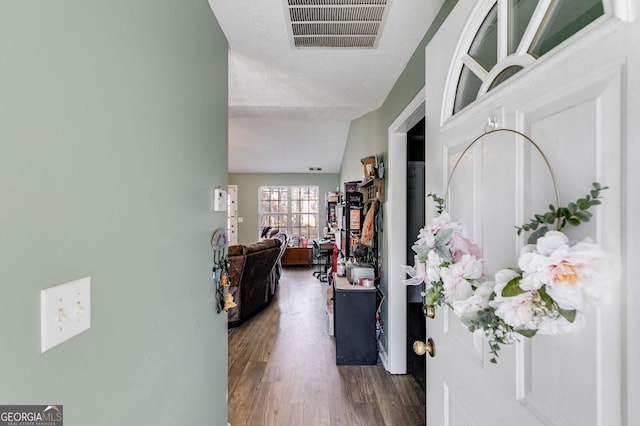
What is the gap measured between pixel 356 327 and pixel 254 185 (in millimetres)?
5780

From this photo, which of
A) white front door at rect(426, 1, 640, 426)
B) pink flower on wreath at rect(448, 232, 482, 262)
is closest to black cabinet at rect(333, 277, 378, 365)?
white front door at rect(426, 1, 640, 426)

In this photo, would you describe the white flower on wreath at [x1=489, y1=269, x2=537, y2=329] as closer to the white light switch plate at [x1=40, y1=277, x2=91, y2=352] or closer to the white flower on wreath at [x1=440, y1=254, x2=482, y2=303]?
the white flower on wreath at [x1=440, y1=254, x2=482, y2=303]

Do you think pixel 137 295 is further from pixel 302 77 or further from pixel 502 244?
pixel 302 77

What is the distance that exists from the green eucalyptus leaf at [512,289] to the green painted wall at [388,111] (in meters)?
1.34

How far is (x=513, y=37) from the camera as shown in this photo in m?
0.78

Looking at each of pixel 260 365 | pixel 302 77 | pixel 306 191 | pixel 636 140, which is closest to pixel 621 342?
pixel 636 140

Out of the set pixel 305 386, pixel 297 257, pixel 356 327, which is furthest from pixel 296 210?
pixel 305 386

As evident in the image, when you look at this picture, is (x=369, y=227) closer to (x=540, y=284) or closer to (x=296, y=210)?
(x=540, y=284)

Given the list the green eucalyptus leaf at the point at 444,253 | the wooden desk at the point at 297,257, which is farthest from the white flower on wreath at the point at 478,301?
the wooden desk at the point at 297,257

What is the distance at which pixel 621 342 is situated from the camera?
0.48 m

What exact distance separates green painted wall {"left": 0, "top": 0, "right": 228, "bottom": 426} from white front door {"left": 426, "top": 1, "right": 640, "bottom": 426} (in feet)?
3.47

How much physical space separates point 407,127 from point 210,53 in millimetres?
1531

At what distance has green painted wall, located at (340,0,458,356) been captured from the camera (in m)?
1.63

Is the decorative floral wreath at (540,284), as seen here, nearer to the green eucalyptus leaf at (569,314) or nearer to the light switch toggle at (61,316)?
the green eucalyptus leaf at (569,314)
